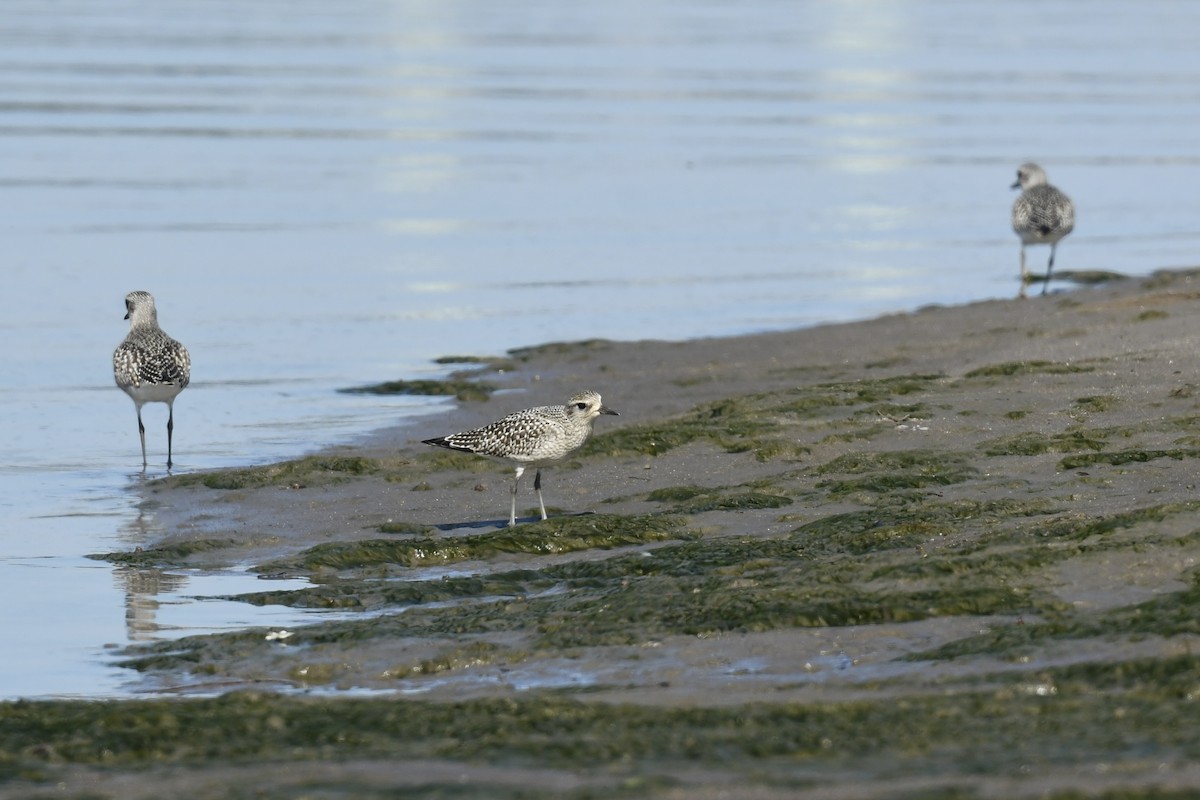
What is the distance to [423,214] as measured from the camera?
2861cm

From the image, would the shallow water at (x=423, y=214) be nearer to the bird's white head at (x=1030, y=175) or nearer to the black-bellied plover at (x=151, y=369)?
the black-bellied plover at (x=151, y=369)

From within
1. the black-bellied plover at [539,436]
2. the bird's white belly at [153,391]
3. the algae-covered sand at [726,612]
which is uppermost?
the bird's white belly at [153,391]

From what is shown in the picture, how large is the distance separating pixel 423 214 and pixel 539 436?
1742 centimetres

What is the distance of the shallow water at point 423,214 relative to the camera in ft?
51.1

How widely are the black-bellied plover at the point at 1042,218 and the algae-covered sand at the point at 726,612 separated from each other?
836 centimetres

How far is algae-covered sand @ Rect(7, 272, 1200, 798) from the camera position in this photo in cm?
639

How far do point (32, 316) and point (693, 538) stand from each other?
508 inches

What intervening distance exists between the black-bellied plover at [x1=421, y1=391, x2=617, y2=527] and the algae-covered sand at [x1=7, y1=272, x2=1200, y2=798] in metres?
0.45

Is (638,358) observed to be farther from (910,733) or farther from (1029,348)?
(910,733)

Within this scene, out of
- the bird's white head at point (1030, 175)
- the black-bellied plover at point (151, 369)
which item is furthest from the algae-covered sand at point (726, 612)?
the bird's white head at point (1030, 175)

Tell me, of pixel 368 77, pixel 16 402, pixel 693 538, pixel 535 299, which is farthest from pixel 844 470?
pixel 368 77

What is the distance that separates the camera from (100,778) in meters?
6.67

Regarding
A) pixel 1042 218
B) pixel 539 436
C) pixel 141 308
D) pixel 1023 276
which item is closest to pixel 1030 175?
pixel 1042 218

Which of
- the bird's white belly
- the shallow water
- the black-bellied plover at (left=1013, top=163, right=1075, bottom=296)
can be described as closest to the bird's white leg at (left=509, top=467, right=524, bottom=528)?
the shallow water
